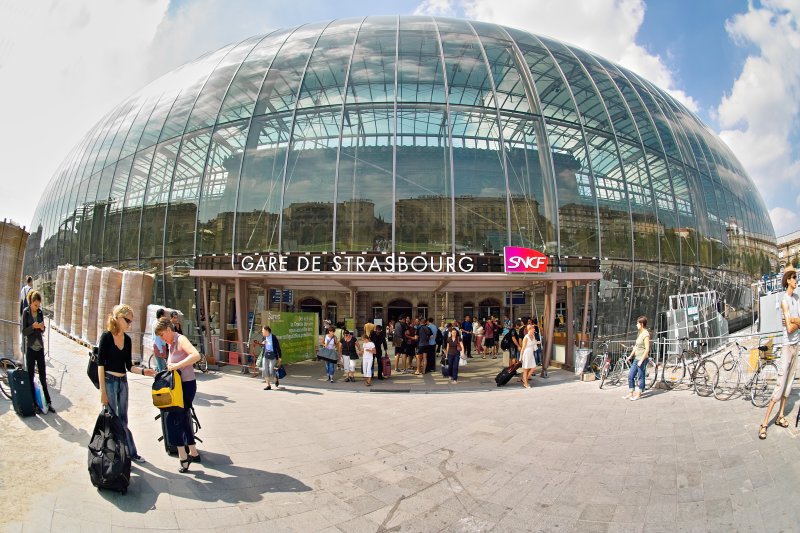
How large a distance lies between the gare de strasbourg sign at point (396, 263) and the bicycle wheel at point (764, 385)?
258 inches

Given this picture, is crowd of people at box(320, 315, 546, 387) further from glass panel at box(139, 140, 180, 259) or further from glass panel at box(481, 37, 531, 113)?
glass panel at box(139, 140, 180, 259)

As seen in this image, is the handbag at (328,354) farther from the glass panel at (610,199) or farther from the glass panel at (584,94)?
the glass panel at (584,94)

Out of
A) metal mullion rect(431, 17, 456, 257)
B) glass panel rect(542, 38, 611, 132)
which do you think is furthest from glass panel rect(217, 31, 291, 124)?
glass panel rect(542, 38, 611, 132)

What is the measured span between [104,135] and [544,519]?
31468mm

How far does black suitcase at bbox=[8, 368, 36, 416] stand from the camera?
6.54 metres

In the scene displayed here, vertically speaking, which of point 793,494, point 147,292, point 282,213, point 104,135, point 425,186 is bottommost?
point 793,494

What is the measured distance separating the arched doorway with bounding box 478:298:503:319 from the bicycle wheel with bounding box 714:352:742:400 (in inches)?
898

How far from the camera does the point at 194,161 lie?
18.0m

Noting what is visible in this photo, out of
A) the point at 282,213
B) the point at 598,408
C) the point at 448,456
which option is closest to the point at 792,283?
the point at 598,408

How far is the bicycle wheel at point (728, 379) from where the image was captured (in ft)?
27.6

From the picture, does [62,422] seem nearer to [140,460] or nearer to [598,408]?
[140,460]

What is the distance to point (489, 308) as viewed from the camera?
32375mm

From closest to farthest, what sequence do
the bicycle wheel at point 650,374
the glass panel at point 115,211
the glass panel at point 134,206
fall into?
1. the bicycle wheel at point 650,374
2. the glass panel at point 134,206
3. the glass panel at point 115,211

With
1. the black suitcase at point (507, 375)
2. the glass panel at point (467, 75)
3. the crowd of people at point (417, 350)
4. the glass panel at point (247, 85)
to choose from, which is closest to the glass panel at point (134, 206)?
the glass panel at point (247, 85)
